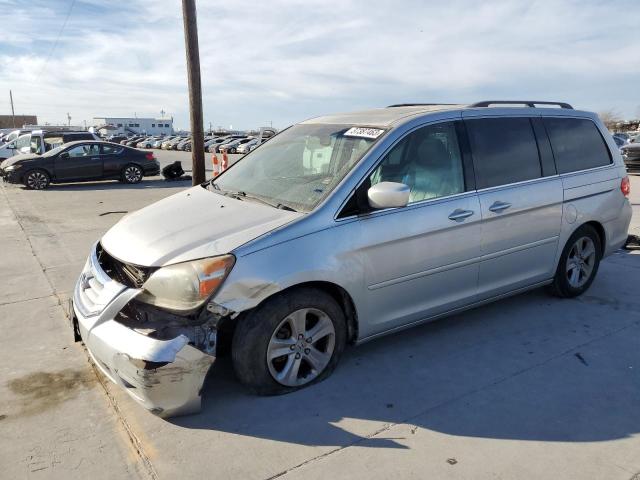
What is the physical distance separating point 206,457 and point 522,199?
3056mm

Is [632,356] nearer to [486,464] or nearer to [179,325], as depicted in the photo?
[486,464]

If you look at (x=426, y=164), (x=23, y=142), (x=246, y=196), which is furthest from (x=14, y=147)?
(x=426, y=164)

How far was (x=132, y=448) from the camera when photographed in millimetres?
2826

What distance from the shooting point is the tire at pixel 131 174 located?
1714 cm

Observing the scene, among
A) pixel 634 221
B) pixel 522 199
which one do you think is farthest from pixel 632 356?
pixel 634 221

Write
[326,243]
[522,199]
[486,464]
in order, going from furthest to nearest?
[522,199], [326,243], [486,464]

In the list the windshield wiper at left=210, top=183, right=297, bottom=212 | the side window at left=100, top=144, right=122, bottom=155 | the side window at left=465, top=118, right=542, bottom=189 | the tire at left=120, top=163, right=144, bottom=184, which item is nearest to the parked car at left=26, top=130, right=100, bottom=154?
the side window at left=100, top=144, right=122, bottom=155

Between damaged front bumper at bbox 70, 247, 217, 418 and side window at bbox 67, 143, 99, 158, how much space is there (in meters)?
14.8

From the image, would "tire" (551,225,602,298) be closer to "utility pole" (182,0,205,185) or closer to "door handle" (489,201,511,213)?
"door handle" (489,201,511,213)

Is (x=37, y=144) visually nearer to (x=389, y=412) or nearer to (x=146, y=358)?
(x=146, y=358)

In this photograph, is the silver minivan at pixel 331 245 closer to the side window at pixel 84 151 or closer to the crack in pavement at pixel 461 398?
the crack in pavement at pixel 461 398

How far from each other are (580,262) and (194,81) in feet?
23.0

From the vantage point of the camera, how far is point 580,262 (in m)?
5.03

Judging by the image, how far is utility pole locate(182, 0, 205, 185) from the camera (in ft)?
29.5
